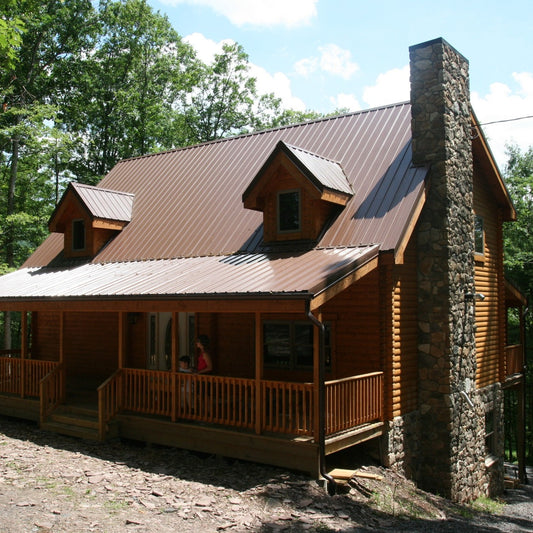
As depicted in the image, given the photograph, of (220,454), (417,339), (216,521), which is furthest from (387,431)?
(216,521)

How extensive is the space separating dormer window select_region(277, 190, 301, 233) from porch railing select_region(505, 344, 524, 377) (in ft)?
26.2

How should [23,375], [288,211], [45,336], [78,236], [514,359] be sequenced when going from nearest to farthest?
[288,211]
[23,375]
[78,236]
[514,359]
[45,336]

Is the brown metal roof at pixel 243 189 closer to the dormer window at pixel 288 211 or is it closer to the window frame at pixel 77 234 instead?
the dormer window at pixel 288 211

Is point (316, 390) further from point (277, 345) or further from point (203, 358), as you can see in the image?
point (277, 345)

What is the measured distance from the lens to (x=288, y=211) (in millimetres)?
13242

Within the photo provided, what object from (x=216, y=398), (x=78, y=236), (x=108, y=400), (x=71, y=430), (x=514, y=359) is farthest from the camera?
(x=514, y=359)

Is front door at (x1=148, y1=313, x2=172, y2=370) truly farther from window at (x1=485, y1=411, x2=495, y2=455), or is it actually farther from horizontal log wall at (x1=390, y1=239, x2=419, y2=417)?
window at (x1=485, y1=411, x2=495, y2=455)

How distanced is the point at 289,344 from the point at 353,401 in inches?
121

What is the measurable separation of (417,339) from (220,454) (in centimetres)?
480

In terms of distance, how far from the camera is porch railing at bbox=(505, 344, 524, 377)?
16922 mm

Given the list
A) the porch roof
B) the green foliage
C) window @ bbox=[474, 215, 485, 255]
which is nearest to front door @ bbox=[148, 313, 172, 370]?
the porch roof

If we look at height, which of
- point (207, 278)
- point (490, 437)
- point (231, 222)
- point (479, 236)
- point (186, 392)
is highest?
point (231, 222)

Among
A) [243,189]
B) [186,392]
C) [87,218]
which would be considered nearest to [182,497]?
[186,392]

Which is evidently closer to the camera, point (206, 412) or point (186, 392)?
point (206, 412)
